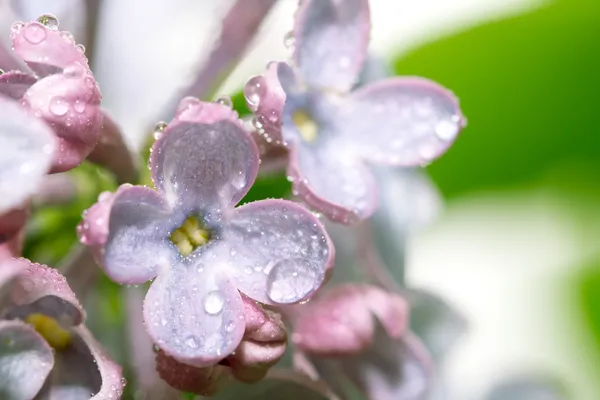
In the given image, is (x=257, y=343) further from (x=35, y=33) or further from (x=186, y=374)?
(x=35, y=33)

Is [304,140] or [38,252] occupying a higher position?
[304,140]

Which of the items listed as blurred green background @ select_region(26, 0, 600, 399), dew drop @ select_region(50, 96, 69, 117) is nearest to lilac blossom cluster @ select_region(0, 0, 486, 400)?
dew drop @ select_region(50, 96, 69, 117)

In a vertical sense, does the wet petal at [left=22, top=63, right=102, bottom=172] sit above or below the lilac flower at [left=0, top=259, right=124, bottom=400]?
above

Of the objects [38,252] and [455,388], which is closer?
[38,252]

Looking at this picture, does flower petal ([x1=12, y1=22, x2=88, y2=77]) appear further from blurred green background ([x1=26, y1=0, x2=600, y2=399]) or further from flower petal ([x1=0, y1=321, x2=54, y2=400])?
blurred green background ([x1=26, y1=0, x2=600, y2=399])

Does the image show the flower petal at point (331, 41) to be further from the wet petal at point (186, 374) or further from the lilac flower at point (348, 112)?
the wet petal at point (186, 374)

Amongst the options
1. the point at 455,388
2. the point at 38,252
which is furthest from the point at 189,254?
the point at 455,388

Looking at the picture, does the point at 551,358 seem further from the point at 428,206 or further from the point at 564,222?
the point at 428,206

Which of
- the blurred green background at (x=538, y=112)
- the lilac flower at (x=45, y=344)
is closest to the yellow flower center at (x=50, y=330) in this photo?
the lilac flower at (x=45, y=344)
